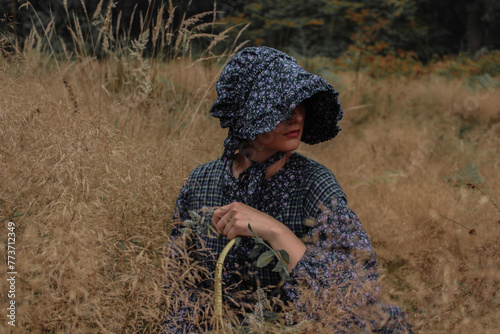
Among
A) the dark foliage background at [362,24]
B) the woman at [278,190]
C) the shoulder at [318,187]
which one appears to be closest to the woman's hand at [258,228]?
the woman at [278,190]

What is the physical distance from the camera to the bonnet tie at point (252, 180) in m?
1.74

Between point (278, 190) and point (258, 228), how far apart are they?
0.29 meters

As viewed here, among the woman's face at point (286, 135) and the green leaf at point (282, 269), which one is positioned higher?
the woman's face at point (286, 135)

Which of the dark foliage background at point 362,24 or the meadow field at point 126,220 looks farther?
the dark foliage background at point 362,24

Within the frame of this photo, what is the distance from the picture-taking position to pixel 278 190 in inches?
68.5

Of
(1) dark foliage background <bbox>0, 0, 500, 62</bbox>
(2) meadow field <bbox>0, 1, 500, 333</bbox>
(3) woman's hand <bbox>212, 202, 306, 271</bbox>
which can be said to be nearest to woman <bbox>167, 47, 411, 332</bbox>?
A: (3) woman's hand <bbox>212, 202, 306, 271</bbox>

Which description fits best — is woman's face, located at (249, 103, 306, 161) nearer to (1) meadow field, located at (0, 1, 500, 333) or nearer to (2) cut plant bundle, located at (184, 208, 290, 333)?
(2) cut plant bundle, located at (184, 208, 290, 333)

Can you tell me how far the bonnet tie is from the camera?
1738mm

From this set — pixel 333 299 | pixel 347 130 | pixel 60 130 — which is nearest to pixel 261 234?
pixel 333 299

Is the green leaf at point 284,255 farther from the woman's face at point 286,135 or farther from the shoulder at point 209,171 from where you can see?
the shoulder at point 209,171

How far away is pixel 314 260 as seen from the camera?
4.92ft

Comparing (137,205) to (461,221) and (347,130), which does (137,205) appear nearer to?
(461,221)

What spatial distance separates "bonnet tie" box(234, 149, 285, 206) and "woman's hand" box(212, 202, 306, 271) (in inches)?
9.0

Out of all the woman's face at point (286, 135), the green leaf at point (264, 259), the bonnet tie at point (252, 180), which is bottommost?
the bonnet tie at point (252, 180)
